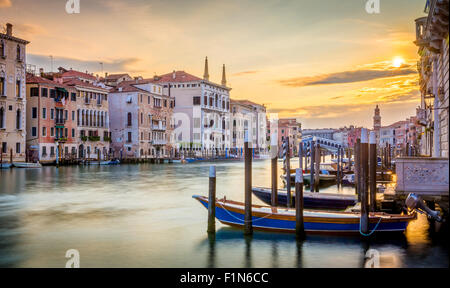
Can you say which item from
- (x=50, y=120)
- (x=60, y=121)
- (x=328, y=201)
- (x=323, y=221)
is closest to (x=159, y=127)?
(x=60, y=121)

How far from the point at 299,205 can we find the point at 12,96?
102 ft

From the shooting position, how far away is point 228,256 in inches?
335

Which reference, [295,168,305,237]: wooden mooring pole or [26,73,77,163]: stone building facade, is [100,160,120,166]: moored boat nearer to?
[26,73,77,163]: stone building facade

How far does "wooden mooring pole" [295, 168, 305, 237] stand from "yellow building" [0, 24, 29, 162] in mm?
29562

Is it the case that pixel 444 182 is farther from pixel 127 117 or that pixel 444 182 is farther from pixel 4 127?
pixel 127 117

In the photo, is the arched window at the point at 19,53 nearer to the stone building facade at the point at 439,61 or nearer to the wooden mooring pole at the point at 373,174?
the stone building facade at the point at 439,61

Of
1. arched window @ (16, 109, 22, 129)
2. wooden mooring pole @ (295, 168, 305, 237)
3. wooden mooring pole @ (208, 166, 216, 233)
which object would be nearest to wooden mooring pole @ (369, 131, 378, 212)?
wooden mooring pole @ (295, 168, 305, 237)

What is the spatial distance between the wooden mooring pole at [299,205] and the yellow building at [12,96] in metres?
29.6

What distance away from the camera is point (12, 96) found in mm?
34781

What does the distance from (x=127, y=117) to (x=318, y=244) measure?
4076cm

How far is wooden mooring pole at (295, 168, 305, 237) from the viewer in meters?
9.16

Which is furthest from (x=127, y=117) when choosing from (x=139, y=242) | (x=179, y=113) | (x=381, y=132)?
(x=381, y=132)

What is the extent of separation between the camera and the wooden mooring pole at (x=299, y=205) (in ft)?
30.0
